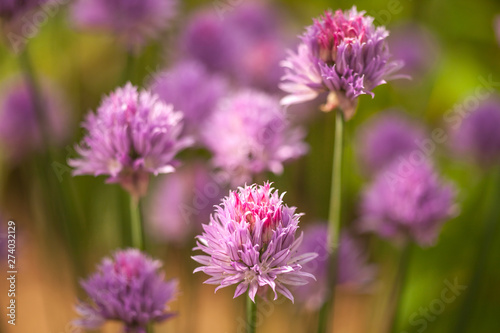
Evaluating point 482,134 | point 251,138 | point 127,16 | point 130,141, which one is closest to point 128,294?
point 130,141

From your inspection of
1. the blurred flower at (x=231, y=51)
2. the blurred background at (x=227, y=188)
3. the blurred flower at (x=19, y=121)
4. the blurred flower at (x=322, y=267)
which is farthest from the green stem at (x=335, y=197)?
the blurred flower at (x=19, y=121)

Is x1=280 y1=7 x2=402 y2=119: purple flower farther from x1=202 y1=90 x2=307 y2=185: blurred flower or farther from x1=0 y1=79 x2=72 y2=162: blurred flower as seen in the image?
x1=0 y1=79 x2=72 y2=162: blurred flower

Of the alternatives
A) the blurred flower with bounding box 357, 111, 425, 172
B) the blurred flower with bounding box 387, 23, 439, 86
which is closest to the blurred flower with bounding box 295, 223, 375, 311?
the blurred flower with bounding box 357, 111, 425, 172

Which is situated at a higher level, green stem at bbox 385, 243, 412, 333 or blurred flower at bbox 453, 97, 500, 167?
blurred flower at bbox 453, 97, 500, 167

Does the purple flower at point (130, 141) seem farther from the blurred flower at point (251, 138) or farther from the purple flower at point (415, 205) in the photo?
the purple flower at point (415, 205)

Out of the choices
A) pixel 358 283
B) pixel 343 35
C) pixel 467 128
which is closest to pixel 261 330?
pixel 358 283

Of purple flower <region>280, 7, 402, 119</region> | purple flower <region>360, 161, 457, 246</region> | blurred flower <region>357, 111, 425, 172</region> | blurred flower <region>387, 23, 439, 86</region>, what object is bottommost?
purple flower <region>360, 161, 457, 246</region>
